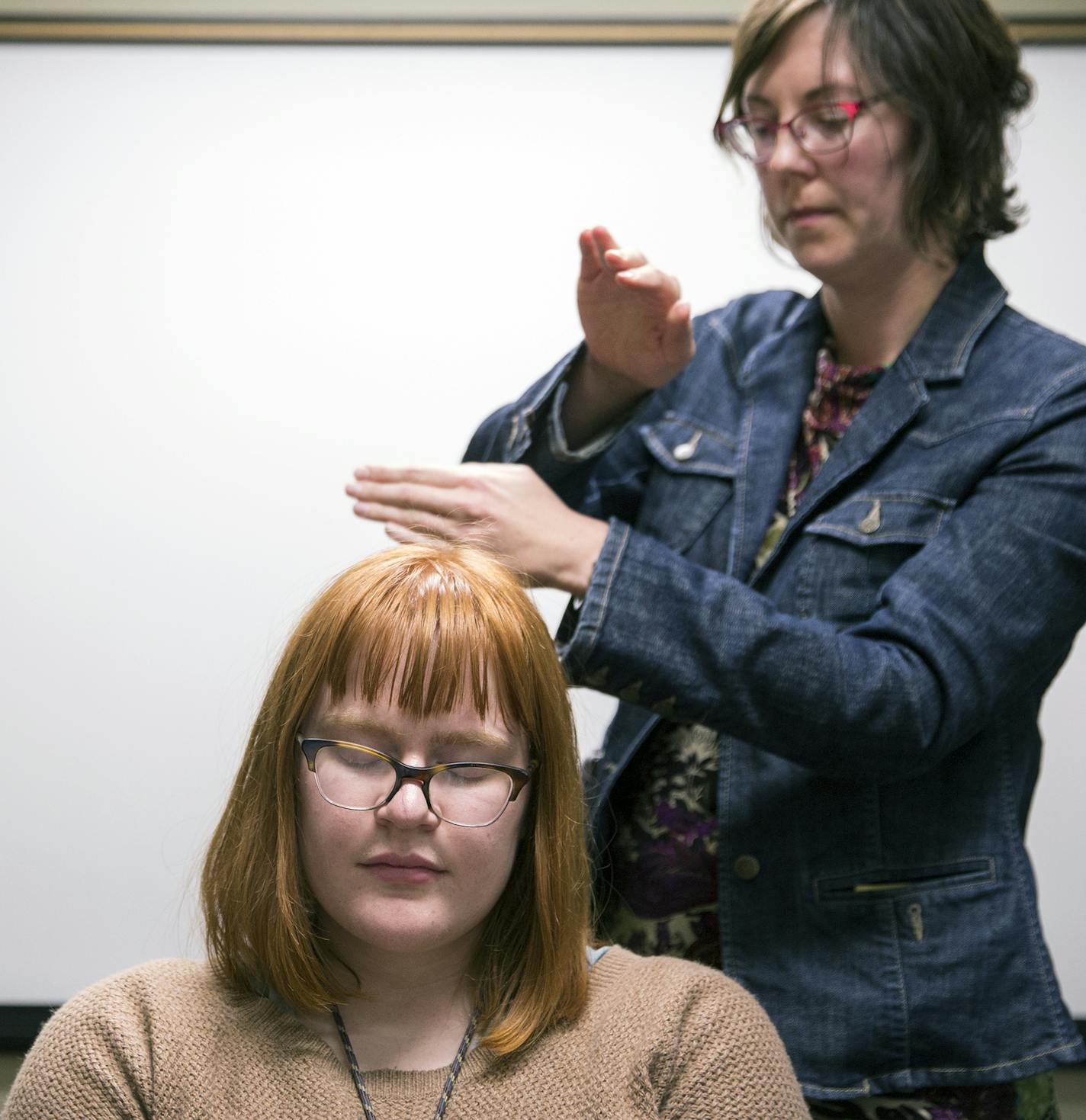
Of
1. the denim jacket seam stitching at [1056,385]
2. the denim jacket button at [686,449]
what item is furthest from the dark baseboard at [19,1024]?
Result: the denim jacket seam stitching at [1056,385]

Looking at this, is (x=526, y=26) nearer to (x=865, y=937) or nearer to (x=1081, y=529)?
(x=1081, y=529)

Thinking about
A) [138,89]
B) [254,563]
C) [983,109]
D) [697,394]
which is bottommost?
[254,563]

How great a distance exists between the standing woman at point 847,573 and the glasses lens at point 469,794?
0.51 feet

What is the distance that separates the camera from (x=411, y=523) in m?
1.16

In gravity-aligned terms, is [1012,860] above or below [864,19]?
below

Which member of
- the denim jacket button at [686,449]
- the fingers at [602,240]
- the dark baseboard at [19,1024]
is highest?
the fingers at [602,240]

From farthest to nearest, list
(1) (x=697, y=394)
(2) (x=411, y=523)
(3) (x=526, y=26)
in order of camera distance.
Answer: (3) (x=526, y=26), (1) (x=697, y=394), (2) (x=411, y=523)

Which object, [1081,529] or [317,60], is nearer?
[1081,529]

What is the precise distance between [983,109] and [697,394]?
40cm

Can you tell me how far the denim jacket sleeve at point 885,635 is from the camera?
1072 mm

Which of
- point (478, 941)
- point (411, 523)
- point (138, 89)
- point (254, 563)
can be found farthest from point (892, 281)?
point (138, 89)

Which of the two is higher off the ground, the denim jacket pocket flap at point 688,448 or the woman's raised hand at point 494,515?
the denim jacket pocket flap at point 688,448

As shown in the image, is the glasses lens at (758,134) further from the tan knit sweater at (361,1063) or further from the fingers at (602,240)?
the tan knit sweater at (361,1063)

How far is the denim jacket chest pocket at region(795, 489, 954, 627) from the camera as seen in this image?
3.90ft
